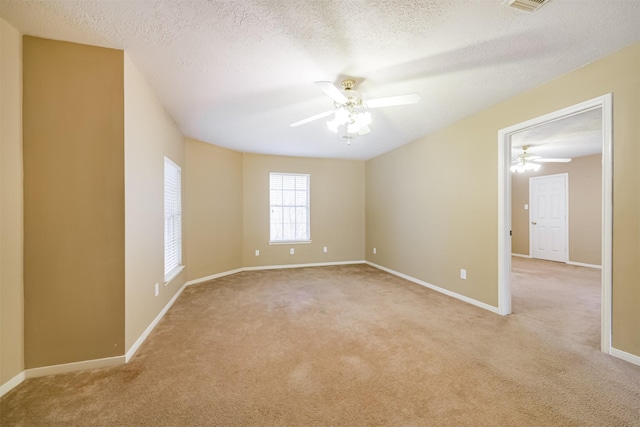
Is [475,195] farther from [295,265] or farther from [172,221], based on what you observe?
[172,221]

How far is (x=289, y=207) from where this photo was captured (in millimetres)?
5723

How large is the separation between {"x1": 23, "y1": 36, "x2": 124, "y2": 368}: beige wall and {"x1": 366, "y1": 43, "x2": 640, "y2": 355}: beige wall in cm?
382

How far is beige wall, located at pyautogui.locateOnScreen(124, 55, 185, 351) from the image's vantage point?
2.12m

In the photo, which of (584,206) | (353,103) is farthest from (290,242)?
(584,206)

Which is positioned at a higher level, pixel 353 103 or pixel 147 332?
pixel 353 103

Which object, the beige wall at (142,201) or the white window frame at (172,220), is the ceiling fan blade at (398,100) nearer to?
the beige wall at (142,201)

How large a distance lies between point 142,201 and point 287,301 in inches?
82.9

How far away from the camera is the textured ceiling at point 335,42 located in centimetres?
160

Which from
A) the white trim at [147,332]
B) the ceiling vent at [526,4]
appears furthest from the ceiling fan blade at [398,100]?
the white trim at [147,332]

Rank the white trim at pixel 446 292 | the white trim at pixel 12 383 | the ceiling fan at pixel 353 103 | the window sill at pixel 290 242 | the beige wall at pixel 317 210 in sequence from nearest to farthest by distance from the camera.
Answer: the white trim at pixel 12 383 → the ceiling fan at pixel 353 103 → the white trim at pixel 446 292 → the beige wall at pixel 317 210 → the window sill at pixel 290 242

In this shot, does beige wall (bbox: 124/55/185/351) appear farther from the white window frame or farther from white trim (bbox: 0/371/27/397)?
white trim (bbox: 0/371/27/397)

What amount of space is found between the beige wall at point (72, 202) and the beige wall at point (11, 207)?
1.5 inches

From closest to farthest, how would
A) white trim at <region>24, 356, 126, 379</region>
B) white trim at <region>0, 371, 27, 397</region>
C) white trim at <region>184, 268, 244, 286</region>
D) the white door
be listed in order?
1. white trim at <region>0, 371, 27, 397</region>
2. white trim at <region>24, 356, 126, 379</region>
3. white trim at <region>184, 268, 244, 286</region>
4. the white door

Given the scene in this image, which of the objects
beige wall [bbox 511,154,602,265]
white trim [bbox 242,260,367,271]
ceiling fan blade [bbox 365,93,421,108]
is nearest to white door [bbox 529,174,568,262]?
beige wall [bbox 511,154,602,265]
